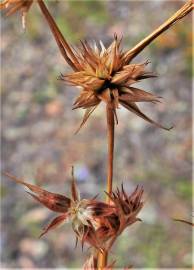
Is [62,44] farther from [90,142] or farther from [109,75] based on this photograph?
[90,142]

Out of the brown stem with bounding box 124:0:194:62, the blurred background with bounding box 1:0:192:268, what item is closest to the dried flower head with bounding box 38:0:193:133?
the brown stem with bounding box 124:0:194:62

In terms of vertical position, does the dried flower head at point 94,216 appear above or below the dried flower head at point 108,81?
below

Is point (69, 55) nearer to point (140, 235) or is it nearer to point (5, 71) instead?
point (140, 235)

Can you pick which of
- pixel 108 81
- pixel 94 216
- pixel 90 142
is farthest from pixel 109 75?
pixel 90 142

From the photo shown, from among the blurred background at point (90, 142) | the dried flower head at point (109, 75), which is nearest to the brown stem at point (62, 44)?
the dried flower head at point (109, 75)

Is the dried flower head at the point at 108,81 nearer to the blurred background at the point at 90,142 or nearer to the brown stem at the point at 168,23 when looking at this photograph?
Answer: the brown stem at the point at 168,23

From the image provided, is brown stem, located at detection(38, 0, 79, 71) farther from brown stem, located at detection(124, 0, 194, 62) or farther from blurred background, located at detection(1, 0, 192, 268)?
blurred background, located at detection(1, 0, 192, 268)

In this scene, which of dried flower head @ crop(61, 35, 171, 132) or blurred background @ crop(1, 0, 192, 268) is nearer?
dried flower head @ crop(61, 35, 171, 132)
